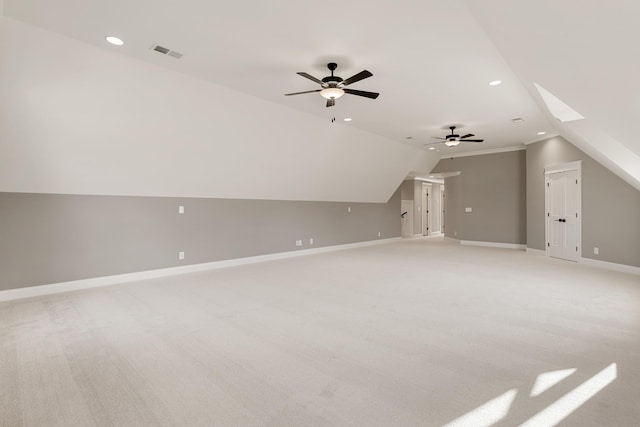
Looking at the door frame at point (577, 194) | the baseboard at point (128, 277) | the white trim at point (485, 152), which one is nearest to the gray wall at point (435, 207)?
the white trim at point (485, 152)

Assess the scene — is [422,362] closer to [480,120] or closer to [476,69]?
[476,69]

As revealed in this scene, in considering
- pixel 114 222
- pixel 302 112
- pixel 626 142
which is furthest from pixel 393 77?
pixel 114 222

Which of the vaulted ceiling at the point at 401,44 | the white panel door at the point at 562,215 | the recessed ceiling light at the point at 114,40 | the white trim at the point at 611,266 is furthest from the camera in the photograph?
the white panel door at the point at 562,215

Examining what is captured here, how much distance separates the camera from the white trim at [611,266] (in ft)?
19.4

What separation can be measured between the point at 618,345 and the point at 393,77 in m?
4.00

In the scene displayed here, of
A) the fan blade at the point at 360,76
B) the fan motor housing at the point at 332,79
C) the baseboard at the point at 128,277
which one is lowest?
the baseboard at the point at 128,277

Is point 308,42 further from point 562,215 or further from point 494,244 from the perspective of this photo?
point 494,244

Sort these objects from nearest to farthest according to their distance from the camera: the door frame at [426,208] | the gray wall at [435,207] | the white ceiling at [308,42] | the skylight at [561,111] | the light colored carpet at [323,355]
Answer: the light colored carpet at [323,355], the white ceiling at [308,42], the skylight at [561,111], the door frame at [426,208], the gray wall at [435,207]

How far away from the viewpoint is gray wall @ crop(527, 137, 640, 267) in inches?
234

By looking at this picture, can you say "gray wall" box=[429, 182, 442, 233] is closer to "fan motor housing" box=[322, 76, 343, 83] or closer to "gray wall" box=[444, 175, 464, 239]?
"gray wall" box=[444, 175, 464, 239]

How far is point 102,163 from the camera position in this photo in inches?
192

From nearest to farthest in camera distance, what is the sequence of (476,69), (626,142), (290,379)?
1. (290,379)
2. (626,142)
3. (476,69)

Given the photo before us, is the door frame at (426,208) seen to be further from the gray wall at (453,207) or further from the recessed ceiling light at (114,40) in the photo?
the recessed ceiling light at (114,40)

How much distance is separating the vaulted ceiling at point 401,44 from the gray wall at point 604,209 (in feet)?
4.27
